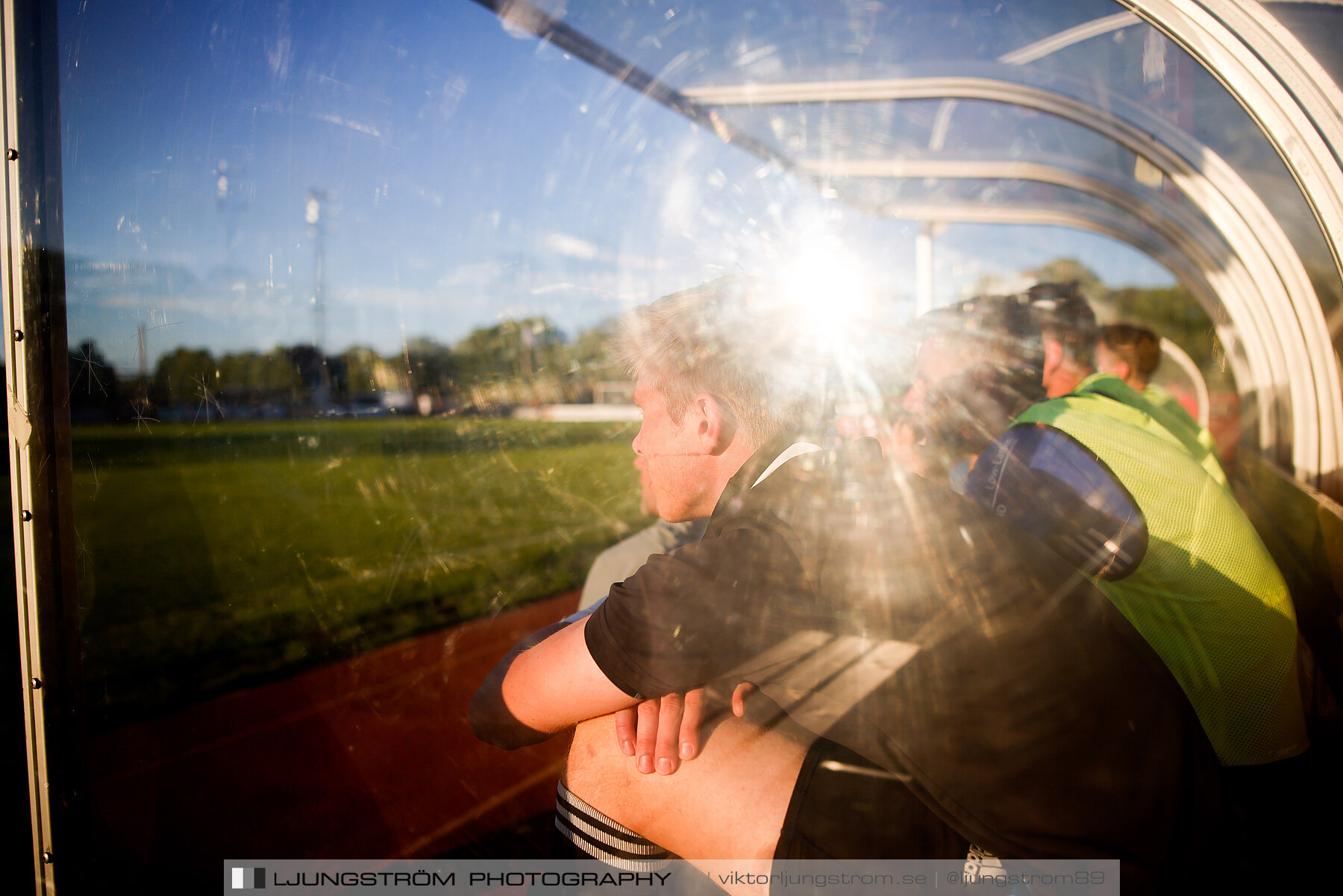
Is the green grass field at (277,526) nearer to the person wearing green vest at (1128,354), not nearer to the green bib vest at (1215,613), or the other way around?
the green bib vest at (1215,613)

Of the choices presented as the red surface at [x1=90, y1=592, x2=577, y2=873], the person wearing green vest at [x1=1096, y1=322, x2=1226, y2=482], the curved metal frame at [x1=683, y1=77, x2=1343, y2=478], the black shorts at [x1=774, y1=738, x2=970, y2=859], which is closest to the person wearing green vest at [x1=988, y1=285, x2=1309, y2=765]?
the black shorts at [x1=774, y1=738, x2=970, y2=859]

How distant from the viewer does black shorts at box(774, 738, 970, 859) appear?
1.10m

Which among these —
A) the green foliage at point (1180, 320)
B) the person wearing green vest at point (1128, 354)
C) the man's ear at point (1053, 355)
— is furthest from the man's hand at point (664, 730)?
the green foliage at point (1180, 320)

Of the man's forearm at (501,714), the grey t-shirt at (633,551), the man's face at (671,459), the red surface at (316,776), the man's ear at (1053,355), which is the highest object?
the man's ear at (1053,355)

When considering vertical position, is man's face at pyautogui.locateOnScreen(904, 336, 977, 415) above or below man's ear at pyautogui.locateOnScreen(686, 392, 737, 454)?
above

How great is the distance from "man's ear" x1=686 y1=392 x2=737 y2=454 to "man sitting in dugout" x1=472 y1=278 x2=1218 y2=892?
10 centimetres

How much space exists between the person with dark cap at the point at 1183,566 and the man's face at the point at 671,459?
22.1 inches

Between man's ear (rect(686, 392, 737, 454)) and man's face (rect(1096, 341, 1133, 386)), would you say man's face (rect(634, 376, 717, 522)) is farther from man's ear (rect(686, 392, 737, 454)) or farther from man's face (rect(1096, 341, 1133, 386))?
man's face (rect(1096, 341, 1133, 386))

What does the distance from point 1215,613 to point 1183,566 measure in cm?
10

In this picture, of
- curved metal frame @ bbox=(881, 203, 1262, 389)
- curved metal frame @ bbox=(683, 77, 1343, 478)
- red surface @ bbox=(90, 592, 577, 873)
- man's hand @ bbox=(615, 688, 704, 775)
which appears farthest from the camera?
curved metal frame @ bbox=(881, 203, 1262, 389)

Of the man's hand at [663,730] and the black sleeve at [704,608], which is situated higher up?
the black sleeve at [704,608]

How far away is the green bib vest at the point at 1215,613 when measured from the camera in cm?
136

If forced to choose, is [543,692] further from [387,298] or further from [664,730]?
[387,298]

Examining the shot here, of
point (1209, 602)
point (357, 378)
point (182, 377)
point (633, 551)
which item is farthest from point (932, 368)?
point (182, 377)
